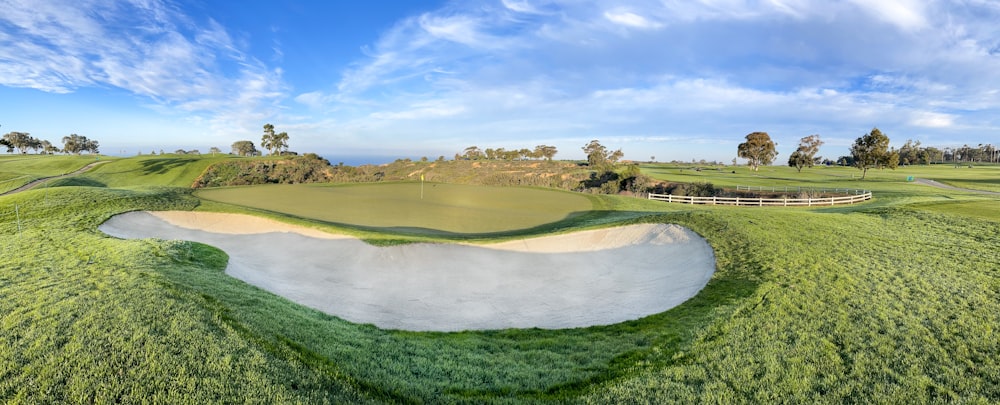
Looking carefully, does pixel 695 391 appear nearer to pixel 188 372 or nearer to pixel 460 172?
pixel 188 372

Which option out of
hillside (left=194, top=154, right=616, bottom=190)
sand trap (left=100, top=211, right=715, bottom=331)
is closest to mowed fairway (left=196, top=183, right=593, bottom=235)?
sand trap (left=100, top=211, right=715, bottom=331)

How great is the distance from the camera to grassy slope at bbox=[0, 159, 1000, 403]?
4.98 m

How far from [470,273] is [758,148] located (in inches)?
2879

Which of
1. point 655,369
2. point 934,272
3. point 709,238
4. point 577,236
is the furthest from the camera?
point 577,236

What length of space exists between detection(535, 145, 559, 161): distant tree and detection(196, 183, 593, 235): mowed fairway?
232ft

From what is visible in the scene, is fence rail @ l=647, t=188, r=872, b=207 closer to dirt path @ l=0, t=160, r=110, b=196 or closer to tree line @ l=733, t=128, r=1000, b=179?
tree line @ l=733, t=128, r=1000, b=179

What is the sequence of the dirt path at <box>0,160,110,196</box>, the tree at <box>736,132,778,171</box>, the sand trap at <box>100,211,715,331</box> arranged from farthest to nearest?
the tree at <box>736,132,778,171</box>, the dirt path at <box>0,160,110,196</box>, the sand trap at <box>100,211,715,331</box>

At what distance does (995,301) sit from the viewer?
8039 millimetres

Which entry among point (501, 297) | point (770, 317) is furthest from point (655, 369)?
point (501, 297)

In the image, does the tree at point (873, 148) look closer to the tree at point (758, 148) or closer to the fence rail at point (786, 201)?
the tree at point (758, 148)

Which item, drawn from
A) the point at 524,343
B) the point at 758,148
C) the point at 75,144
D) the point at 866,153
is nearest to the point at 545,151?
the point at 758,148

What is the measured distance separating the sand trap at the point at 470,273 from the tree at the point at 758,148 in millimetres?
64068

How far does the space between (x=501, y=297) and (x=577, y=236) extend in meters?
7.60

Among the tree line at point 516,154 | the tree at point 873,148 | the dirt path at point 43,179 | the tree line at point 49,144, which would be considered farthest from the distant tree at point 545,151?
the tree line at point 49,144
